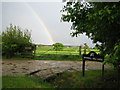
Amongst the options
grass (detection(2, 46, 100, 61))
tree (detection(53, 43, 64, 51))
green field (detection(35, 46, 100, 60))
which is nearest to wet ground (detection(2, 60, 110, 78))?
grass (detection(2, 46, 100, 61))

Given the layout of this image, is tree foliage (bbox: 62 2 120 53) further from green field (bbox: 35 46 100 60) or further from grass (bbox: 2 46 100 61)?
green field (bbox: 35 46 100 60)

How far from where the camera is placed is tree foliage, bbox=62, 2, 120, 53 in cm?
199

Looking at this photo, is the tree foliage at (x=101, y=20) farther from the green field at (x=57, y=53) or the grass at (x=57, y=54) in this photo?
the green field at (x=57, y=53)

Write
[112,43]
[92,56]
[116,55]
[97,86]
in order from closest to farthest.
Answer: [116,55]
[112,43]
[97,86]
[92,56]

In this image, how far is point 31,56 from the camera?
36.0ft

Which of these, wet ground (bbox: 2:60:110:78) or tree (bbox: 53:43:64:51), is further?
tree (bbox: 53:43:64:51)

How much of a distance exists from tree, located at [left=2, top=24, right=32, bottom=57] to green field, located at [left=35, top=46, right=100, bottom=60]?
143 centimetres

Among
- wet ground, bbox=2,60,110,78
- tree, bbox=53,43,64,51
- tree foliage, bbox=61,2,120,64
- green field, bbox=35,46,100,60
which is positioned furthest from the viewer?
tree, bbox=53,43,64,51

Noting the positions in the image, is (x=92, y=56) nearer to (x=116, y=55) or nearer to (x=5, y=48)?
(x=116, y=55)

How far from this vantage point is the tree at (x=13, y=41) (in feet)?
33.8

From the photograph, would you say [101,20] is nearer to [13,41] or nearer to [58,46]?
[13,41]

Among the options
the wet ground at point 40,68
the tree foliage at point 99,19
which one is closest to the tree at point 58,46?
the wet ground at point 40,68

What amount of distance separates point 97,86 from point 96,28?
2017mm

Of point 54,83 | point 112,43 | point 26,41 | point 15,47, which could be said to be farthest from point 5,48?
point 112,43
